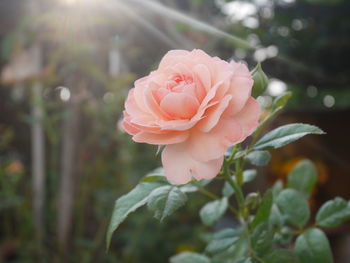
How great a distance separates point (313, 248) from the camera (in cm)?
49

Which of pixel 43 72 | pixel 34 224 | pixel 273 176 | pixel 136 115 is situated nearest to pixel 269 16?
pixel 273 176

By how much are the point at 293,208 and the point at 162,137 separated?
0.28m

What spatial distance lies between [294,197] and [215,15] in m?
2.06

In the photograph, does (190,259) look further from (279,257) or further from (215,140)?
(215,140)

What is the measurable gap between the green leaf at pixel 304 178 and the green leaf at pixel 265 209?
0.18 metres

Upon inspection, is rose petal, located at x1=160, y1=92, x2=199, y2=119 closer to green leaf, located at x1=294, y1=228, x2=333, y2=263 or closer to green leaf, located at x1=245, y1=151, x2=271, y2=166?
green leaf, located at x1=245, y1=151, x2=271, y2=166

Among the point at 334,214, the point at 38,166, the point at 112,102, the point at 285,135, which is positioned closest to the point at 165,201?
the point at 285,135

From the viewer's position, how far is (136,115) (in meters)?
0.41

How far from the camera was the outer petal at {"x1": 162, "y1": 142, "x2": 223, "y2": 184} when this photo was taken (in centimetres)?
37

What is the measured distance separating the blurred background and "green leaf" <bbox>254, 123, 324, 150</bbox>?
1026 mm

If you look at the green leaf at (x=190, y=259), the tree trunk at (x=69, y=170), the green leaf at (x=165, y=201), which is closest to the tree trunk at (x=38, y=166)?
the tree trunk at (x=69, y=170)

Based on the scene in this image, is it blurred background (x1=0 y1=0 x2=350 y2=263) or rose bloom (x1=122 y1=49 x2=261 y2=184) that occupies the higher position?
rose bloom (x1=122 y1=49 x2=261 y2=184)

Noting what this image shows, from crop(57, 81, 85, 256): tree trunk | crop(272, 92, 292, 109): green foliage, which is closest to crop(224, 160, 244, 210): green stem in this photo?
crop(272, 92, 292, 109): green foliage

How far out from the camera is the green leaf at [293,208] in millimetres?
546
